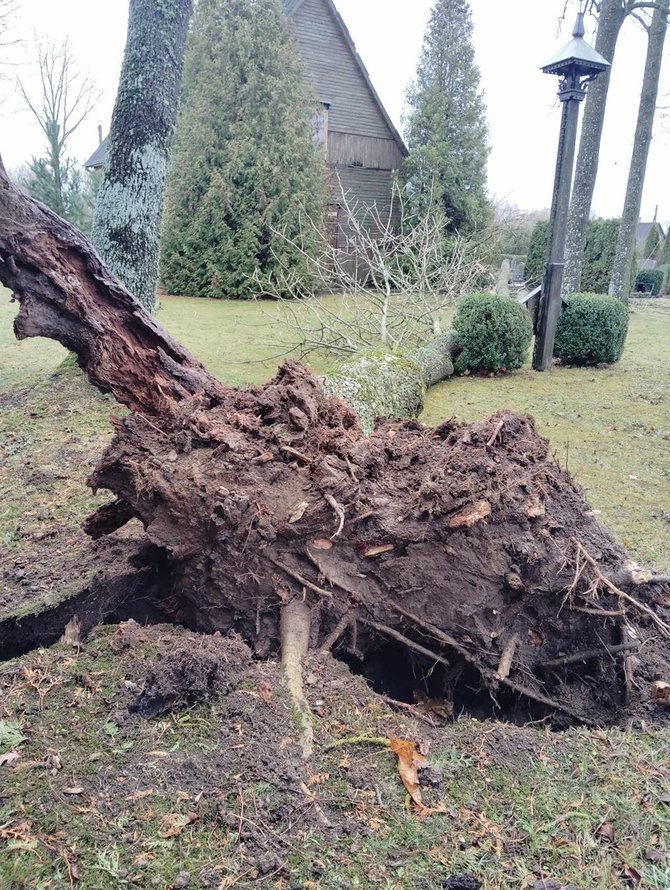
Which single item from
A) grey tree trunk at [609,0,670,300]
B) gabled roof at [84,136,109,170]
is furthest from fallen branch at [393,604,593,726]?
gabled roof at [84,136,109,170]

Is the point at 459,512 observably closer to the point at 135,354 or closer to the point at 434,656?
the point at 434,656

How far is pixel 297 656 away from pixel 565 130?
9.96 metres

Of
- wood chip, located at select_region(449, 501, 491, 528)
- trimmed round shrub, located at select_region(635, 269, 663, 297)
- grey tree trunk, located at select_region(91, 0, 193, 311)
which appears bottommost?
wood chip, located at select_region(449, 501, 491, 528)

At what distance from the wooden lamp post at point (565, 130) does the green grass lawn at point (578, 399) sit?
1.56 meters

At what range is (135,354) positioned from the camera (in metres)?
3.37

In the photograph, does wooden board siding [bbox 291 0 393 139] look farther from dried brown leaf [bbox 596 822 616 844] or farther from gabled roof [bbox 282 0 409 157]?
dried brown leaf [bbox 596 822 616 844]

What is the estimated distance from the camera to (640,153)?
17.0 meters

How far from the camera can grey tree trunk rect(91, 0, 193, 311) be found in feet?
22.3

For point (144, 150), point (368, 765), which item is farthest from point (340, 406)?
point (144, 150)

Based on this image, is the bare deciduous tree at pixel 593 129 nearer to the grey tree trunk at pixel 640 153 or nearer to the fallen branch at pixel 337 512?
the grey tree trunk at pixel 640 153

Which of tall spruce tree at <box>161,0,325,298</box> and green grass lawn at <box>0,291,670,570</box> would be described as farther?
tall spruce tree at <box>161,0,325,298</box>

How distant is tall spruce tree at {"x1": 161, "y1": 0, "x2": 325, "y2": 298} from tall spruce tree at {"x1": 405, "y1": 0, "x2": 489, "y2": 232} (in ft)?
21.7

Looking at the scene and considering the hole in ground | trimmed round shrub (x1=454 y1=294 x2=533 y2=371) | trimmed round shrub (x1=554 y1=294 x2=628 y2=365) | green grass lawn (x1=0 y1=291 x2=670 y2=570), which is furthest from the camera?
trimmed round shrub (x1=554 y1=294 x2=628 y2=365)

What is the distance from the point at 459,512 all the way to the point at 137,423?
1547 millimetres
